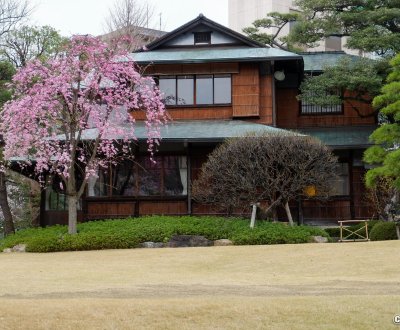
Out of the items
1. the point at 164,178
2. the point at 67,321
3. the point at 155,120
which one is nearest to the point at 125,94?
the point at 155,120

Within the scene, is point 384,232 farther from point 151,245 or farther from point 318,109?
point 318,109

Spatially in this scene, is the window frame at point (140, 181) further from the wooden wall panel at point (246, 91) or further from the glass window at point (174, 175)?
the wooden wall panel at point (246, 91)

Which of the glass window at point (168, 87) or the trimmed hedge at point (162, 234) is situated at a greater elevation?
the glass window at point (168, 87)

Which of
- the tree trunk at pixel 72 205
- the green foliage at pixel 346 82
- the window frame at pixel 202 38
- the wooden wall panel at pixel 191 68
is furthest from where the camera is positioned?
the window frame at pixel 202 38

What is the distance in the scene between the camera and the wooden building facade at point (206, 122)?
24.7 metres

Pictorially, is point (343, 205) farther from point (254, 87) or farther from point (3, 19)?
point (3, 19)

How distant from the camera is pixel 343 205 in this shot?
25.3 meters

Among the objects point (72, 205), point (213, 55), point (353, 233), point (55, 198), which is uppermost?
point (213, 55)

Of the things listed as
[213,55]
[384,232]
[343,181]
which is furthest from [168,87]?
[384,232]

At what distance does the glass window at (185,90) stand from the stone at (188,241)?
7538mm

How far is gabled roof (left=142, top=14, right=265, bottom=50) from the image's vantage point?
88.2ft

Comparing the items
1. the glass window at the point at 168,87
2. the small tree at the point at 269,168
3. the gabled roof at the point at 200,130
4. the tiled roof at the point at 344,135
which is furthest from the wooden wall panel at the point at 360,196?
the glass window at the point at 168,87

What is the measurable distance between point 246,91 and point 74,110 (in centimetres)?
762

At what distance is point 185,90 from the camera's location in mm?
26734
